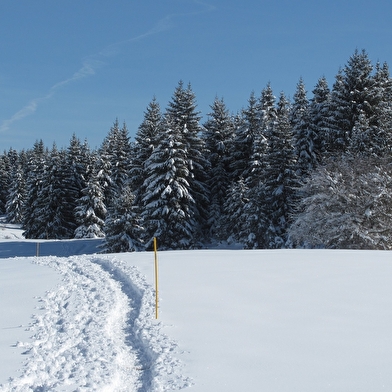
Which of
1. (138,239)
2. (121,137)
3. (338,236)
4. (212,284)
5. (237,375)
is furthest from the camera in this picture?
(121,137)

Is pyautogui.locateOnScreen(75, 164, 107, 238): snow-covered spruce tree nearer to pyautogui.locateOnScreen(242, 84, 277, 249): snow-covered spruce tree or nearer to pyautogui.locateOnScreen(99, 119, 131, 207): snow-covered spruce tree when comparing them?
pyautogui.locateOnScreen(99, 119, 131, 207): snow-covered spruce tree

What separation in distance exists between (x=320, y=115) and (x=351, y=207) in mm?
15831

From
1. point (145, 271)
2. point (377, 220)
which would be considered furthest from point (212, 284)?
point (377, 220)

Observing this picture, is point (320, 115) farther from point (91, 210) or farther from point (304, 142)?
point (91, 210)

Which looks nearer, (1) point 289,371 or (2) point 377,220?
(1) point 289,371

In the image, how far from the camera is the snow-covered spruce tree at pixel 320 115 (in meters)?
35.1

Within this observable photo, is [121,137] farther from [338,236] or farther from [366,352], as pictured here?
[366,352]

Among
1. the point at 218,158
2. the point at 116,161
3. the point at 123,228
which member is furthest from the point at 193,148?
the point at 116,161

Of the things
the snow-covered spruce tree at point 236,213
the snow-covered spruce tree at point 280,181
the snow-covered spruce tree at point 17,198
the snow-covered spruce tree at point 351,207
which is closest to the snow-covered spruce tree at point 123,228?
the snow-covered spruce tree at point 236,213

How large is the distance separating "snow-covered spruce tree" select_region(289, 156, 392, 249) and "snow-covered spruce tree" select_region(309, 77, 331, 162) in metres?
8.55

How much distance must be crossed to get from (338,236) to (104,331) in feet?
59.7

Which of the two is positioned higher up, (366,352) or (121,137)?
(121,137)

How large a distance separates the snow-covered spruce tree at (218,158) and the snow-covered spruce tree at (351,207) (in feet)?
47.6

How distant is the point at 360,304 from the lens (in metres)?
9.10
